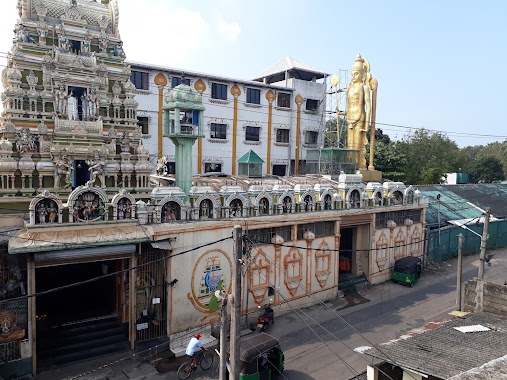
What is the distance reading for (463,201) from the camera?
41.8 meters

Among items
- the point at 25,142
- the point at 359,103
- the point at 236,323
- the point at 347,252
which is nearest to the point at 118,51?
the point at 25,142

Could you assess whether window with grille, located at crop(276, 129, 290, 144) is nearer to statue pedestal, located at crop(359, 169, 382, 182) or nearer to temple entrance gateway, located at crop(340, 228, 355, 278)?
statue pedestal, located at crop(359, 169, 382, 182)

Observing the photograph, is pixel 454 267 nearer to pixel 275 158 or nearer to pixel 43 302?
pixel 275 158

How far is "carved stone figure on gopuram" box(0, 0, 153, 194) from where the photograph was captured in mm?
17906

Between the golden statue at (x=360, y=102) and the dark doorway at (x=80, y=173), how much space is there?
2235cm

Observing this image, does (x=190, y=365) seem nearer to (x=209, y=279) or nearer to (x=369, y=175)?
(x=209, y=279)

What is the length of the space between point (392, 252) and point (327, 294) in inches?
279

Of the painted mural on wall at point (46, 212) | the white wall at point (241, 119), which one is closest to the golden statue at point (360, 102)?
the white wall at point (241, 119)

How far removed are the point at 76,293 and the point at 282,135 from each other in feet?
81.0

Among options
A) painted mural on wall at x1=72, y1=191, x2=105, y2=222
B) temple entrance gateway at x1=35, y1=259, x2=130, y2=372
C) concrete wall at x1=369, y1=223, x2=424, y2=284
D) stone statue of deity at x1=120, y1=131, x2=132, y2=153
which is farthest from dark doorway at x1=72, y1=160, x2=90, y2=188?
concrete wall at x1=369, y1=223, x2=424, y2=284

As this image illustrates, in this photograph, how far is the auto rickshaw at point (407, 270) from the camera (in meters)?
27.4

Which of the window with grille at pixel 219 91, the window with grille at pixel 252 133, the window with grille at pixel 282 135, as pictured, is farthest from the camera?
the window with grille at pixel 282 135

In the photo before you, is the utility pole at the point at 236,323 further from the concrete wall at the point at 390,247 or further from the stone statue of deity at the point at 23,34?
the concrete wall at the point at 390,247

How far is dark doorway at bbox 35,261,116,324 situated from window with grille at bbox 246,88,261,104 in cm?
2168
